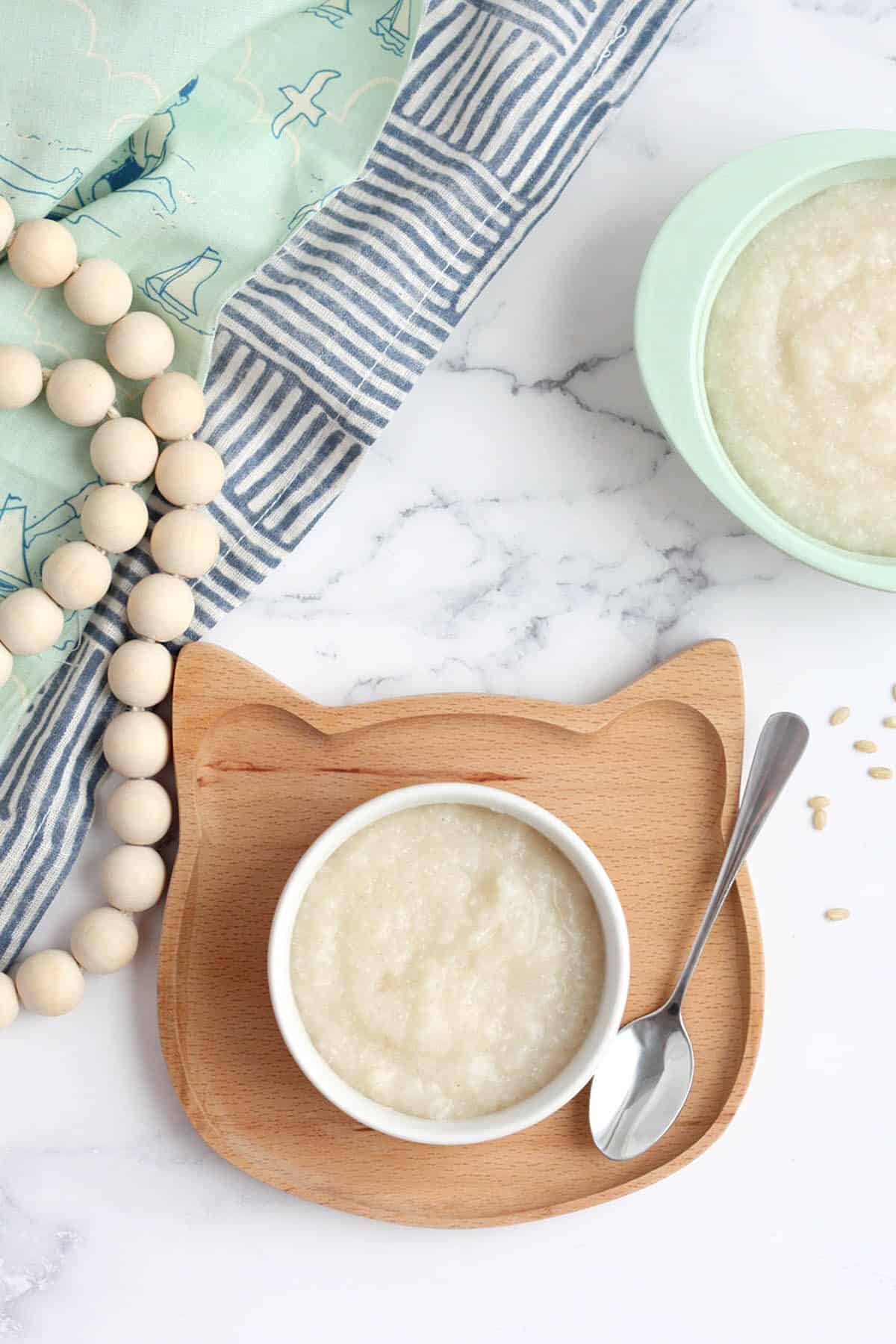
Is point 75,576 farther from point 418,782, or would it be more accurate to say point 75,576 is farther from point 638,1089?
point 638,1089

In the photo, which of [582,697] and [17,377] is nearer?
[17,377]

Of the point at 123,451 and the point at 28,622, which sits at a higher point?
the point at 123,451

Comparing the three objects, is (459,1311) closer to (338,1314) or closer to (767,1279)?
(338,1314)

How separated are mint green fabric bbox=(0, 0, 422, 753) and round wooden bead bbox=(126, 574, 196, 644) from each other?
0.07 meters

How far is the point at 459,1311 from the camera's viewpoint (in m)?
1.18

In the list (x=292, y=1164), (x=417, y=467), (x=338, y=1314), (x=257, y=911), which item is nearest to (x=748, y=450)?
(x=417, y=467)

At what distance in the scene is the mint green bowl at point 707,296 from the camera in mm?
1072

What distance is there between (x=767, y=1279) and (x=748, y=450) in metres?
0.82

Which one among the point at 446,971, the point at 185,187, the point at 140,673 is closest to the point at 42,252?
the point at 185,187

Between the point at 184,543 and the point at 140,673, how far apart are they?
5.1 inches

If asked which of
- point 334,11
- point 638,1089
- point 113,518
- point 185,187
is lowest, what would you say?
point 638,1089

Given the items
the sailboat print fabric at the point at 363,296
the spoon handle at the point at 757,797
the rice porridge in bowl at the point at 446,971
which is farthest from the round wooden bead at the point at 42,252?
the spoon handle at the point at 757,797

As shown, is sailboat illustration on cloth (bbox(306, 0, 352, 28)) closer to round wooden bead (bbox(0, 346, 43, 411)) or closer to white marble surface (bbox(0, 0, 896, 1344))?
white marble surface (bbox(0, 0, 896, 1344))

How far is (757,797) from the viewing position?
3.72 feet
